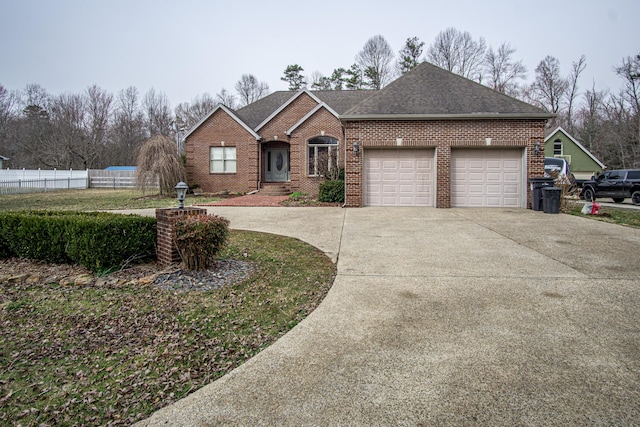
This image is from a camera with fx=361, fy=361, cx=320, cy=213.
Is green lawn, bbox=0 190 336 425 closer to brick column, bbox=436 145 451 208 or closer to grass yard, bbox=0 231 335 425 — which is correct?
grass yard, bbox=0 231 335 425

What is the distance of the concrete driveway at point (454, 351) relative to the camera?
227 cm

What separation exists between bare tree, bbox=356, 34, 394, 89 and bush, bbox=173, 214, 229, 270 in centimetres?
3523

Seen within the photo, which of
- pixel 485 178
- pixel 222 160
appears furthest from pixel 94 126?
pixel 485 178

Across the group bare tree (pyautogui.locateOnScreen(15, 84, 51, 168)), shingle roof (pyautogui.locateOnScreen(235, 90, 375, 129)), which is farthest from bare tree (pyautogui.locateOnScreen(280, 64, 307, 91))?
bare tree (pyautogui.locateOnScreen(15, 84, 51, 168))

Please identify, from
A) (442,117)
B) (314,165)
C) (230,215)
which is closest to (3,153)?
(314,165)

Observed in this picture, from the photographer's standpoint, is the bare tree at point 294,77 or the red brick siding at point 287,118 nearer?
the red brick siding at point 287,118

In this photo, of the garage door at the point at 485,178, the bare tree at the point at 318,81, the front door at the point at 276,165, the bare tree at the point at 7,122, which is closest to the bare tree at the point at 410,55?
the bare tree at the point at 318,81

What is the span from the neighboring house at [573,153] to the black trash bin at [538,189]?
888 inches

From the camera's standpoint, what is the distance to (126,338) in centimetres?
351

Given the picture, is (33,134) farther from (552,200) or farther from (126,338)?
(552,200)

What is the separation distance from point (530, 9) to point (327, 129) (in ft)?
32.9

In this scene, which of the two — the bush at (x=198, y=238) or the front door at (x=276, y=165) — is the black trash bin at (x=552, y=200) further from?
the front door at (x=276, y=165)

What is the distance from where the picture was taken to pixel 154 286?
189 inches

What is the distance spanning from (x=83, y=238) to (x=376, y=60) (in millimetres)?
37699
